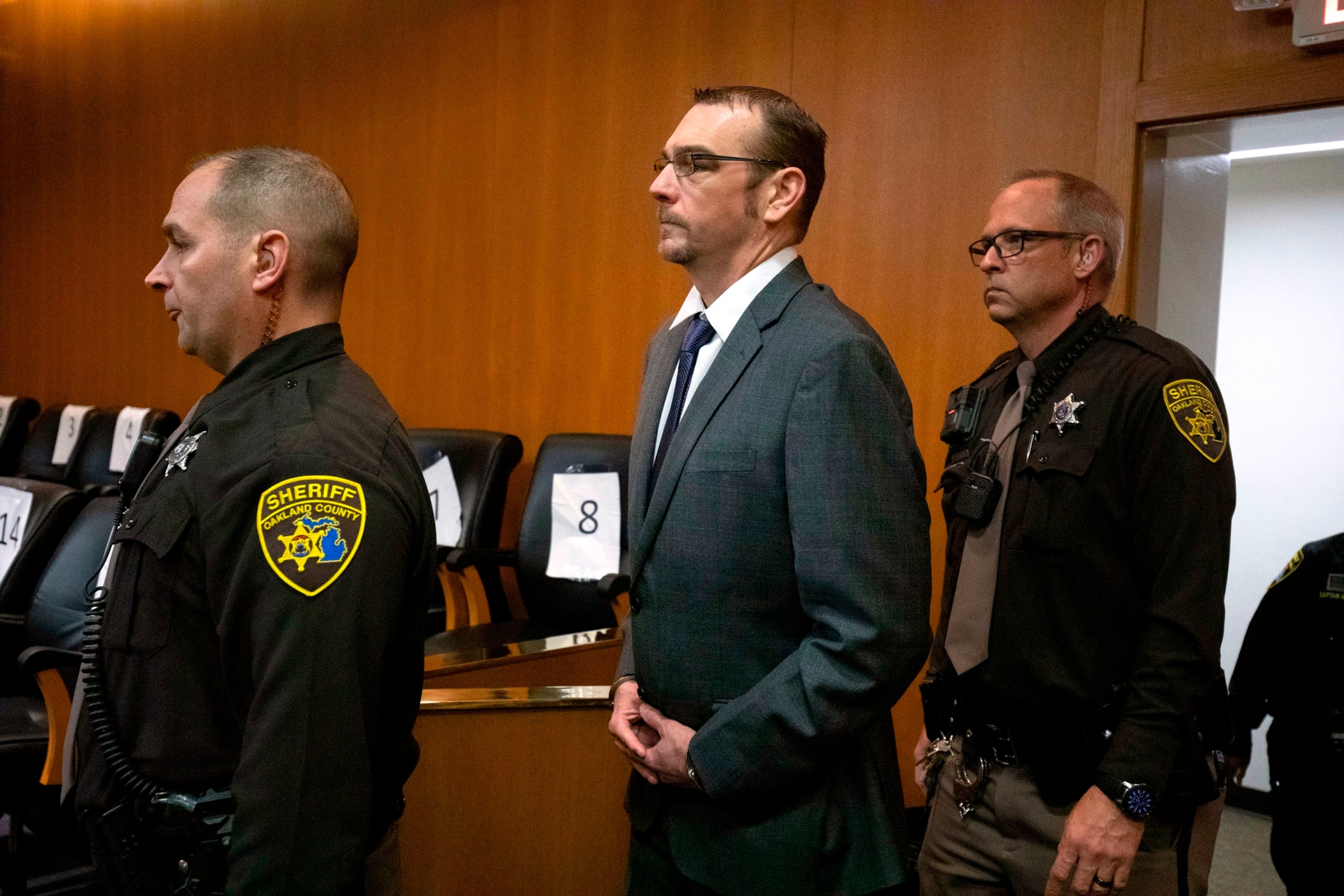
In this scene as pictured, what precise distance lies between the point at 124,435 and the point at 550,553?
2.62 meters

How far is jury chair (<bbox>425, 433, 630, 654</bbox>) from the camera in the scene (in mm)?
3209

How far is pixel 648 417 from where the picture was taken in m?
1.43

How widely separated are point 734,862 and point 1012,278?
104cm

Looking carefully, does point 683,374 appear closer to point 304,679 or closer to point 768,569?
point 768,569

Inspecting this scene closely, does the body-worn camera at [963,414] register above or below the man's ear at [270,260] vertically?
below

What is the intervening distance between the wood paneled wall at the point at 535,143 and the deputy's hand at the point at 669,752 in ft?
5.83

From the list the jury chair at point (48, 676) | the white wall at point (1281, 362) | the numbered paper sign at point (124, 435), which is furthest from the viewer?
the numbered paper sign at point (124, 435)

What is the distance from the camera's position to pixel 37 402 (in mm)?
5590

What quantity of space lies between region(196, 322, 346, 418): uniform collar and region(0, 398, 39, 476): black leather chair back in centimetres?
506

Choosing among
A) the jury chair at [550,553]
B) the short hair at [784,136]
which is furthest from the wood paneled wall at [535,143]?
the short hair at [784,136]

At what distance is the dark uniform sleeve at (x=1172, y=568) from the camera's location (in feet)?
4.55

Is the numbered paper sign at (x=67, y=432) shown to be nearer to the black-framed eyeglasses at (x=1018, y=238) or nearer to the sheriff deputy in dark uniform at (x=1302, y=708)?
the black-framed eyeglasses at (x=1018, y=238)

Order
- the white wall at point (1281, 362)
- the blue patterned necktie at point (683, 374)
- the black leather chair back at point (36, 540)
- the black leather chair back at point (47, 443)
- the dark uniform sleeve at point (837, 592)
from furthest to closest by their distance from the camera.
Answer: the black leather chair back at point (47, 443), the white wall at point (1281, 362), the black leather chair back at point (36, 540), the blue patterned necktie at point (683, 374), the dark uniform sleeve at point (837, 592)

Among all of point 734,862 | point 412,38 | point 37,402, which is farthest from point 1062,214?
point 37,402
